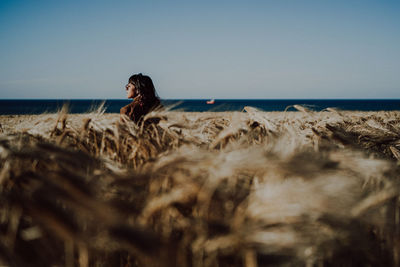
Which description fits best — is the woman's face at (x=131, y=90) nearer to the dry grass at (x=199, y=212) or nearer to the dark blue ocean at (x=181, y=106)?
the dark blue ocean at (x=181, y=106)

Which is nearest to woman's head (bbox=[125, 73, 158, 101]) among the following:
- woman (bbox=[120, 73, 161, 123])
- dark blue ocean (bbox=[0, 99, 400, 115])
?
woman (bbox=[120, 73, 161, 123])

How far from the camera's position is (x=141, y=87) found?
11.7 feet

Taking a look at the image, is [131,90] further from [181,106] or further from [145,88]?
[181,106]

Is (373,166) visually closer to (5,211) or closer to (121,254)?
(121,254)

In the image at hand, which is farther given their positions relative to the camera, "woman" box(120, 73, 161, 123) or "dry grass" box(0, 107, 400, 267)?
"woman" box(120, 73, 161, 123)

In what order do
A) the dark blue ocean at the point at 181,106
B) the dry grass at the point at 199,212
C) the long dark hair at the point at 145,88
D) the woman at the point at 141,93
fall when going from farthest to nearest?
the long dark hair at the point at 145,88 → the woman at the point at 141,93 → the dark blue ocean at the point at 181,106 → the dry grass at the point at 199,212

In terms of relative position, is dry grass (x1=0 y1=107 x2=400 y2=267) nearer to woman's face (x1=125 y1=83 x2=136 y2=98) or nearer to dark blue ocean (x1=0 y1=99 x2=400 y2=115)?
dark blue ocean (x1=0 y1=99 x2=400 y2=115)

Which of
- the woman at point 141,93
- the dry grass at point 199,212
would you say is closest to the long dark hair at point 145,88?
the woman at point 141,93

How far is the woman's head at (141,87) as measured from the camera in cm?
357

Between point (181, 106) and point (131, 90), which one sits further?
point (181, 106)

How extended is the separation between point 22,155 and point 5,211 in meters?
0.17

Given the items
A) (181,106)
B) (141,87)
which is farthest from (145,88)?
(181,106)

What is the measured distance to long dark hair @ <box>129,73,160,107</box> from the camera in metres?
3.56

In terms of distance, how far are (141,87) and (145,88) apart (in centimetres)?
6
